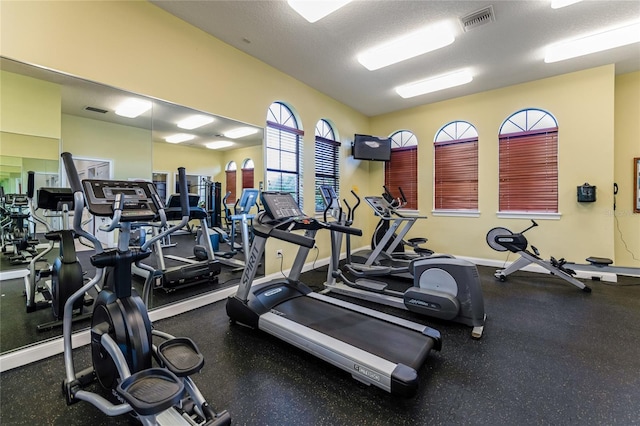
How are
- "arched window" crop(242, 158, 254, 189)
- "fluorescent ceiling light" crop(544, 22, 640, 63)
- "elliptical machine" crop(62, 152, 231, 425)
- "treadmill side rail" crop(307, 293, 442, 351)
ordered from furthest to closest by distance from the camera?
"arched window" crop(242, 158, 254, 189) < "fluorescent ceiling light" crop(544, 22, 640, 63) < "treadmill side rail" crop(307, 293, 442, 351) < "elliptical machine" crop(62, 152, 231, 425)

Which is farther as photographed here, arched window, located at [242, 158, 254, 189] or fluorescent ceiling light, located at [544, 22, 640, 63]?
arched window, located at [242, 158, 254, 189]

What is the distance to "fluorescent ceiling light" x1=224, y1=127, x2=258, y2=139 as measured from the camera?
379 centimetres

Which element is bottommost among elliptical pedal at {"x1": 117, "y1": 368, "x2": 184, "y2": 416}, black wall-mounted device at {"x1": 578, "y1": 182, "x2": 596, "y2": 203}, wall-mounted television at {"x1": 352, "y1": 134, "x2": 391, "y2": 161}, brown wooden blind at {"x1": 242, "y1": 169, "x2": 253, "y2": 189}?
elliptical pedal at {"x1": 117, "y1": 368, "x2": 184, "y2": 416}

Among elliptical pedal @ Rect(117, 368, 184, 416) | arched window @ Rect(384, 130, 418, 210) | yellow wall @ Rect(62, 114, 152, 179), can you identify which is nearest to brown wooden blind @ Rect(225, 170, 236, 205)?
yellow wall @ Rect(62, 114, 152, 179)

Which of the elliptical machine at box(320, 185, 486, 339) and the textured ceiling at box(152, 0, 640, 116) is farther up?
the textured ceiling at box(152, 0, 640, 116)

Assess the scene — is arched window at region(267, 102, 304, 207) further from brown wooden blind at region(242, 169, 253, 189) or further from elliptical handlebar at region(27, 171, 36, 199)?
elliptical handlebar at region(27, 171, 36, 199)

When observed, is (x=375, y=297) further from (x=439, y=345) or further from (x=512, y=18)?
(x=512, y=18)

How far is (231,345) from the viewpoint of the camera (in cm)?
239

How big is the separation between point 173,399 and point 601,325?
388 cm

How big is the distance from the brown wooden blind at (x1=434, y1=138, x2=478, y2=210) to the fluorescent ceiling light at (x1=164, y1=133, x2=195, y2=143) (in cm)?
475

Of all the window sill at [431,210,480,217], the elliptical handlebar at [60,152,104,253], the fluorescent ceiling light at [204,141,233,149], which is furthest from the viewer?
the window sill at [431,210,480,217]

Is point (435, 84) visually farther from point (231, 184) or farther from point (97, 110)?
point (97, 110)

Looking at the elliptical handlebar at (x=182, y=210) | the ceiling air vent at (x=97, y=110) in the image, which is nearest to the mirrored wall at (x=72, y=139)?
the ceiling air vent at (x=97, y=110)

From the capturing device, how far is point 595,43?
11.4 feet
